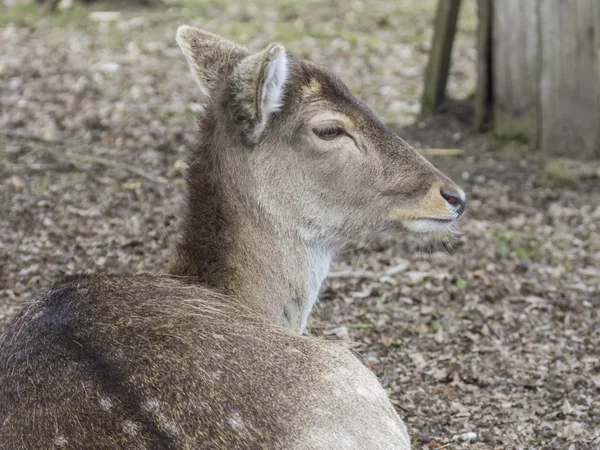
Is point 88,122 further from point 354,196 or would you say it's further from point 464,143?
point 354,196

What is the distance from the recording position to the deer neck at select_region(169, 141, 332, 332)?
444 cm

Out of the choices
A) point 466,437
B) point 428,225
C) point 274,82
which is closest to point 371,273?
point 466,437

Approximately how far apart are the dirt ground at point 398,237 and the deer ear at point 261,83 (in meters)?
1.17

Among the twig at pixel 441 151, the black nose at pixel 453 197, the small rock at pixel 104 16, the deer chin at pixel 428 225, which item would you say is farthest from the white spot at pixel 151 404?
the small rock at pixel 104 16

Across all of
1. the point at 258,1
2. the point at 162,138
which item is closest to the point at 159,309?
the point at 162,138

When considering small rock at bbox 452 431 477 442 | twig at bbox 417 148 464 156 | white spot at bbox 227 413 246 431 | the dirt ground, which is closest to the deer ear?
the dirt ground

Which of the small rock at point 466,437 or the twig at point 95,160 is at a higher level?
the twig at point 95,160

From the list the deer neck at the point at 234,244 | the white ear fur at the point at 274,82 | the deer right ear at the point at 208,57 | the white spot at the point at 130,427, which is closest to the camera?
the white spot at the point at 130,427

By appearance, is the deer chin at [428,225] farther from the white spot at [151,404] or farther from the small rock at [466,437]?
the white spot at [151,404]

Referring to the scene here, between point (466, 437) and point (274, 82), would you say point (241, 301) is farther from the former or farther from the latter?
point (466, 437)

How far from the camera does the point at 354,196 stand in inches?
185

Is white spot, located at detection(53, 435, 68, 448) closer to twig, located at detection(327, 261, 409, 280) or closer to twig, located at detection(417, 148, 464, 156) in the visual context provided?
twig, located at detection(327, 261, 409, 280)

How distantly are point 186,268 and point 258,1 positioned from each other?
10262mm

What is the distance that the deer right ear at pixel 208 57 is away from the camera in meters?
4.88
